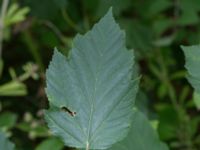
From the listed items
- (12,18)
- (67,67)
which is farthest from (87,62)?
(12,18)

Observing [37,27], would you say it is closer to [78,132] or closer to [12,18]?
[12,18]

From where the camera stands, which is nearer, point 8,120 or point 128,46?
point 8,120

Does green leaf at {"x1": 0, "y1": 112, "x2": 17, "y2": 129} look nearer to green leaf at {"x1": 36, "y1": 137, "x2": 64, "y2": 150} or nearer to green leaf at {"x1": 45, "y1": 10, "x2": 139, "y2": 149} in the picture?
green leaf at {"x1": 36, "y1": 137, "x2": 64, "y2": 150}

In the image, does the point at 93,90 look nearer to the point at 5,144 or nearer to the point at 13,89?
the point at 5,144

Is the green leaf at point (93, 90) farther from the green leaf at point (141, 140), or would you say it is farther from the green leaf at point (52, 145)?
the green leaf at point (52, 145)

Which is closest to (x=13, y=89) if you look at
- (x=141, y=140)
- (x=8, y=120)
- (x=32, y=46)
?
(x=8, y=120)

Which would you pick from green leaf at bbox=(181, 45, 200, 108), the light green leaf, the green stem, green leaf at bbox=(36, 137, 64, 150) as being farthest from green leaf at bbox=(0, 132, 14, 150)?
the green stem

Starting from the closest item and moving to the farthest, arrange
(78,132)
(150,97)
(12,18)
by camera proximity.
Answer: (78,132), (12,18), (150,97)
